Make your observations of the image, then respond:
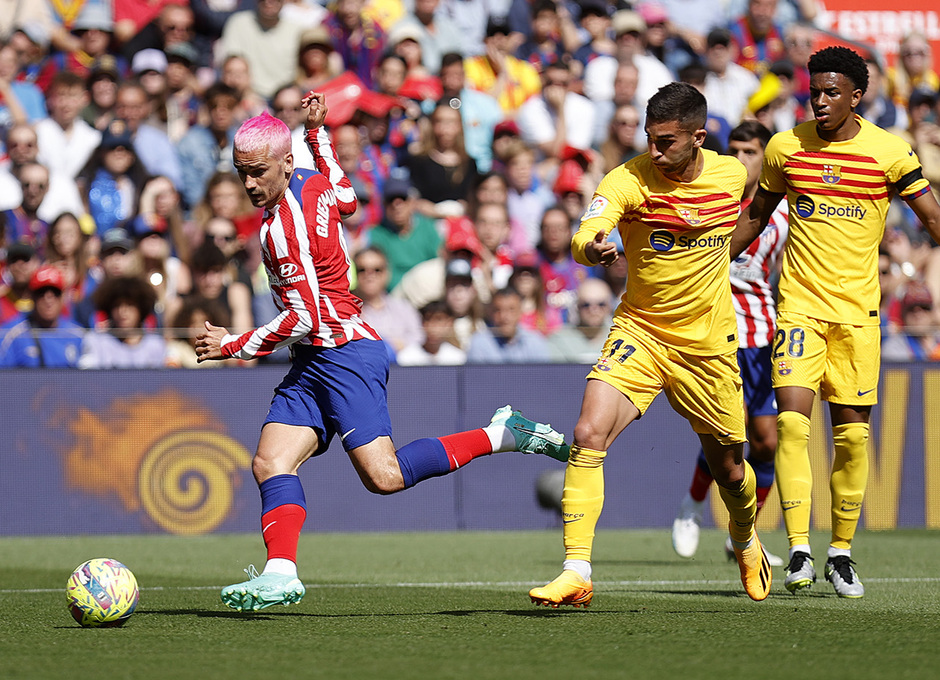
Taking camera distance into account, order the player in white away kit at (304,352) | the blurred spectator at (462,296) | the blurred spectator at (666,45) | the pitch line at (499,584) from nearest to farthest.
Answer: the player in white away kit at (304,352) → the pitch line at (499,584) → the blurred spectator at (462,296) → the blurred spectator at (666,45)

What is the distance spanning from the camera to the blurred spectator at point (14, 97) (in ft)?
47.5

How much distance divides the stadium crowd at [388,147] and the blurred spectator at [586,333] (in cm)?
2

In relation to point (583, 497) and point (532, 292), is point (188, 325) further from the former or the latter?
point (583, 497)

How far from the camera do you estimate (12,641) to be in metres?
5.45

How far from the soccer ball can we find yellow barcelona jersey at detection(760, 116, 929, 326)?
3639 millimetres

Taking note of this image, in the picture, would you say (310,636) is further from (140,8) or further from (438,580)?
(140,8)

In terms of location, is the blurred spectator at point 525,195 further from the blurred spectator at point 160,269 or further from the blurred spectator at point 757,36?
the blurred spectator at point 757,36

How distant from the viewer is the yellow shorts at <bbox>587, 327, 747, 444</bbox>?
6.25 meters

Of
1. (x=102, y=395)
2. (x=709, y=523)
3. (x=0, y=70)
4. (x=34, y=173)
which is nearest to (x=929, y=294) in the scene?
(x=709, y=523)

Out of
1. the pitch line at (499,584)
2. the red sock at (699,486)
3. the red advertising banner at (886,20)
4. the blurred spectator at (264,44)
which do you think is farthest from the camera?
the red advertising banner at (886,20)

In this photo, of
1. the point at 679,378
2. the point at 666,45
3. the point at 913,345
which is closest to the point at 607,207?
the point at 679,378

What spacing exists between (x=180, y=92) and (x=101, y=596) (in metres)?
9.88

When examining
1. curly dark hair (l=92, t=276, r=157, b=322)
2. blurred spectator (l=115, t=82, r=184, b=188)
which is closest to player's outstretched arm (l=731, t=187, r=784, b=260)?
curly dark hair (l=92, t=276, r=157, b=322)

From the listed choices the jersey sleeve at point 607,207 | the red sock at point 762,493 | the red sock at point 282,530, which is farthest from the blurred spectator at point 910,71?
the red sock at point 282,530
